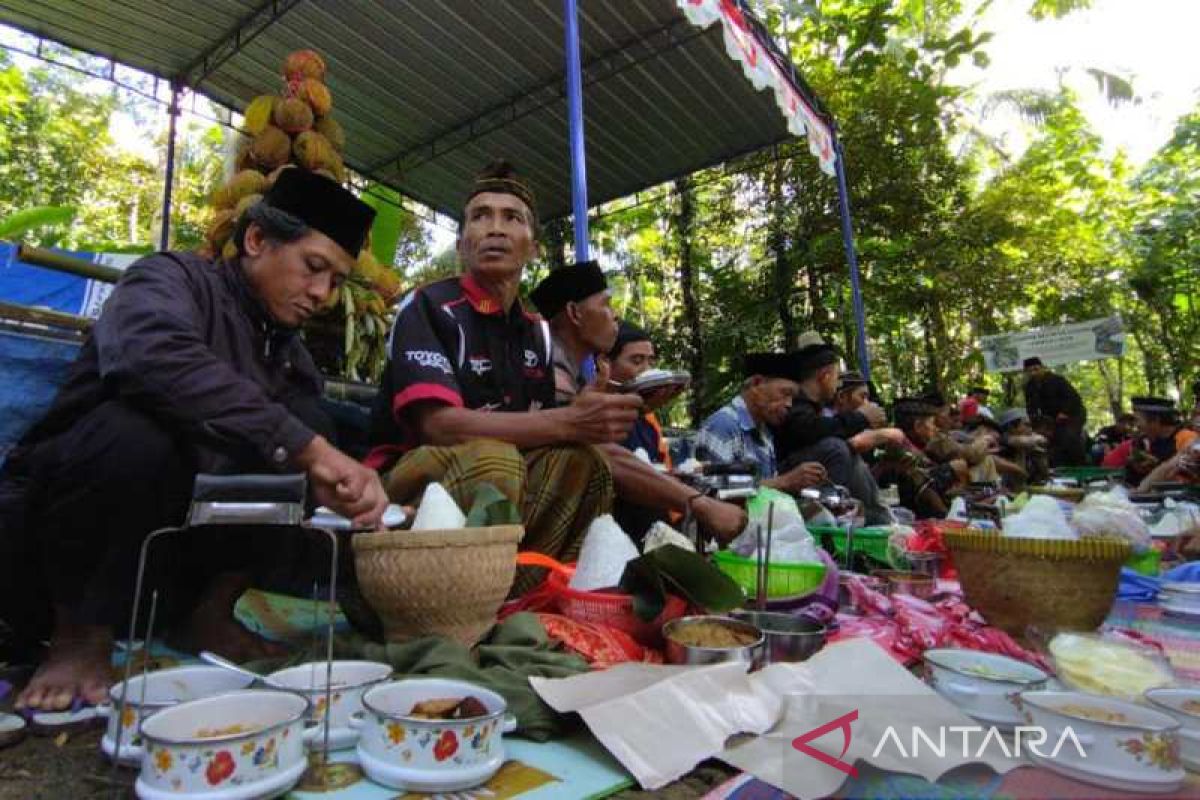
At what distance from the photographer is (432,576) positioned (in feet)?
4.63

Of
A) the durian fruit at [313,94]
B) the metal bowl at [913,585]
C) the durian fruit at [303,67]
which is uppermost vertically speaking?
the durian fruit at [303,67]

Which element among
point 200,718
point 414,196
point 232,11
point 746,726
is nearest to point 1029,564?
point 746,726

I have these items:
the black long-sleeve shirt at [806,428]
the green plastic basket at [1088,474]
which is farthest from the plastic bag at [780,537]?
the green plastic basket at [1088,474]

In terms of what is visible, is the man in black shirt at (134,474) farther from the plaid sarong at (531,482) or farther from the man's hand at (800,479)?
the man's hand at (800,479)

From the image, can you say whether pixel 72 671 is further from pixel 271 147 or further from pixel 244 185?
pixel 271 147

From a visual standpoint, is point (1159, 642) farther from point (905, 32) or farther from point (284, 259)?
point (905, 32)

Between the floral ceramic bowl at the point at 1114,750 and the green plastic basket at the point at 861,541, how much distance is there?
1879 millimetres

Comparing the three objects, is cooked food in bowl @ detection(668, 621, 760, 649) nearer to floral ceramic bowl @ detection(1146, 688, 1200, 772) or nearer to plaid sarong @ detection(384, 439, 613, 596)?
plaid sarong @ detection(384, 439, 613, 596)

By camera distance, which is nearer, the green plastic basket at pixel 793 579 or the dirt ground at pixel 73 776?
the dirt ground at pixel 73 776

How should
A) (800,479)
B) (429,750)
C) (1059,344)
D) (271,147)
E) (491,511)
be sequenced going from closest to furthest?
(429,750), (491,511), (800,479), (271,147), (1059,344)

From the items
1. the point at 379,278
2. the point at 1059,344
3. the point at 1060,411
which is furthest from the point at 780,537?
the point at 1060,411

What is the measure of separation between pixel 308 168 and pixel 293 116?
0.35 metres

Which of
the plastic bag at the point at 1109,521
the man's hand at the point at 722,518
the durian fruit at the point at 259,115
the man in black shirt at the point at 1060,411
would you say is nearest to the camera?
the plastic bag at the point at 1109,521

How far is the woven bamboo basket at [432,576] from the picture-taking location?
4.62ft
